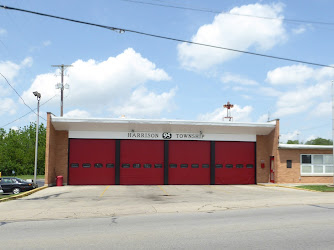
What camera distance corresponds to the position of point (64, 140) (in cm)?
2866

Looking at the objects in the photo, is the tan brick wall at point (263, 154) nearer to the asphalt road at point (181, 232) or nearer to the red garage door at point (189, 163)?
the red garage door at point (189, 163)

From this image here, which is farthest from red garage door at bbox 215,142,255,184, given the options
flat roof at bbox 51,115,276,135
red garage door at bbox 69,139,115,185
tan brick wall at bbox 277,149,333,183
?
red garage door at bbox 69,139,115,185

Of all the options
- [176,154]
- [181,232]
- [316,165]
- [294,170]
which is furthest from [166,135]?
[181,232]

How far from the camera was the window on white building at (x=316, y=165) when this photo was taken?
3060 cm

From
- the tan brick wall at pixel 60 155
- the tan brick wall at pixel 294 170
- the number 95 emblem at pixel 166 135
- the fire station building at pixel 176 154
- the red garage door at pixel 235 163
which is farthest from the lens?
the red garage door at pixel 235 163

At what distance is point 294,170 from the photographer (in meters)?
30.2

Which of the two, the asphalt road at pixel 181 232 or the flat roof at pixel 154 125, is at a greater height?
the flat roof at pixel 154 125

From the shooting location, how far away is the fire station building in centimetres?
2856

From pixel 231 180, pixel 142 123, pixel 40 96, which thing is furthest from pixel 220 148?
pixel 40 96

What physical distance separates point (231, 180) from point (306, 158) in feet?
22.1

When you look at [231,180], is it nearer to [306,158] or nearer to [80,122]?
[306,158]

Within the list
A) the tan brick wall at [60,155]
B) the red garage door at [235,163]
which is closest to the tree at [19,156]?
the tan brick wall at [60,155]

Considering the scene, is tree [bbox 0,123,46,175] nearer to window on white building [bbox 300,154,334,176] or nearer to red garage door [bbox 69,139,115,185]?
red garage door [bbox 69,139,115,185]

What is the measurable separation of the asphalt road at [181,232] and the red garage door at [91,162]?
662 inches
